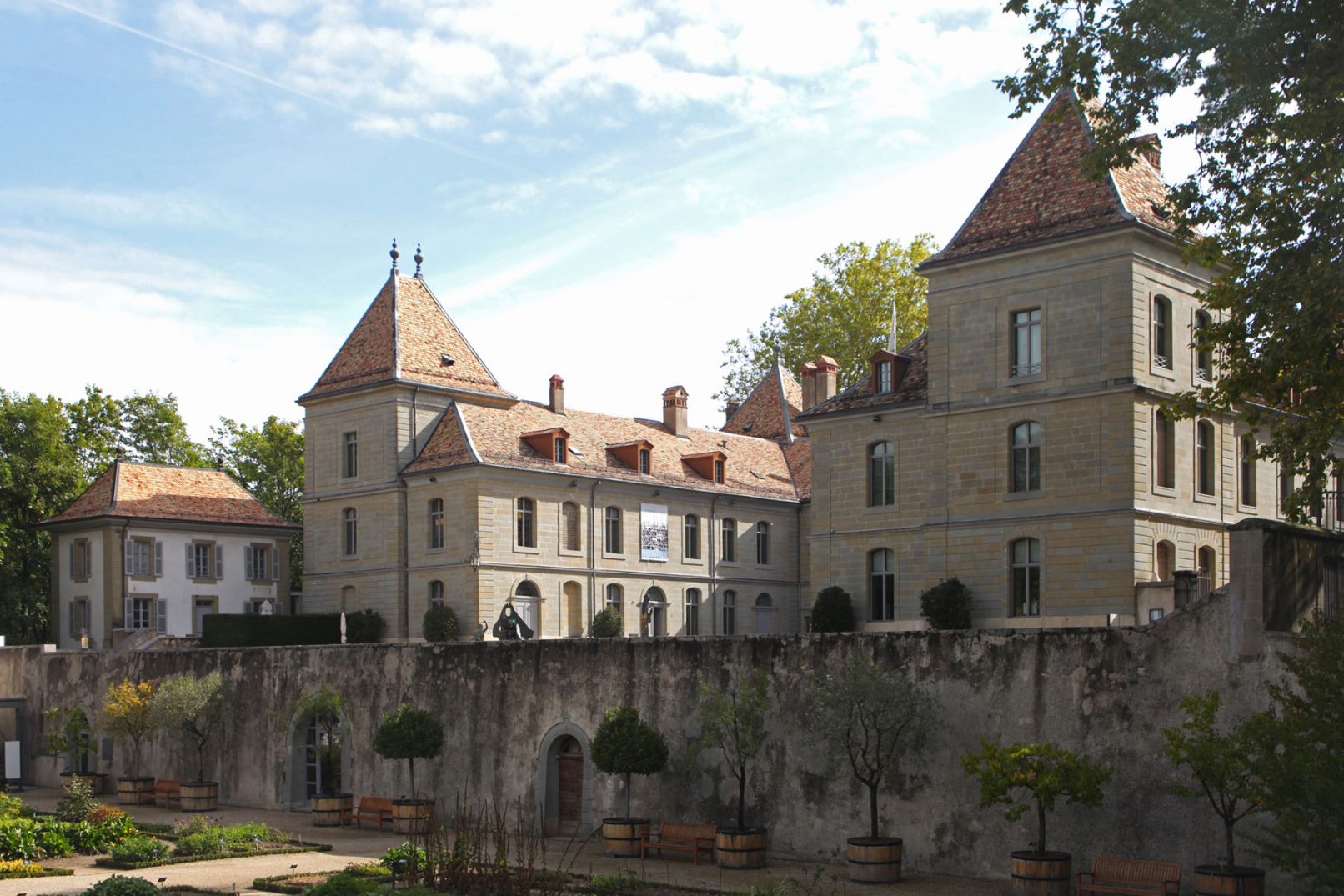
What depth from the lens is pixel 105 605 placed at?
2034 inches

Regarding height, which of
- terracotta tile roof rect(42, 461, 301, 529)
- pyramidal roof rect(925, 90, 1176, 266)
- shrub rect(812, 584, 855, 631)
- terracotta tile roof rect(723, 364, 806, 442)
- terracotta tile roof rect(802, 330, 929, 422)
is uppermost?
pyramidal roof rect(925, 90, 1176, 266)

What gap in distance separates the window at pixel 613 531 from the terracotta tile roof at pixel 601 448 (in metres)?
1.31

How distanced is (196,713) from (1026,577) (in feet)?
60.9

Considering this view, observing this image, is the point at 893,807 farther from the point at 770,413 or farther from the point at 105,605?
the point at 770,413

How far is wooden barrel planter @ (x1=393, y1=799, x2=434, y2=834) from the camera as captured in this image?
27.9m

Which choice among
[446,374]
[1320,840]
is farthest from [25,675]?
[1320,840]

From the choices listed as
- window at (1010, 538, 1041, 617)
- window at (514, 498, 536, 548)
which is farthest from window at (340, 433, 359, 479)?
window at (1010, 538, 1041, 617)

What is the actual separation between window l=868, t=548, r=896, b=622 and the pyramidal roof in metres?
8.05

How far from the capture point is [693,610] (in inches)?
2174

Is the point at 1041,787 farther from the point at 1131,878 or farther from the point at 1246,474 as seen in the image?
the point at 1246,474

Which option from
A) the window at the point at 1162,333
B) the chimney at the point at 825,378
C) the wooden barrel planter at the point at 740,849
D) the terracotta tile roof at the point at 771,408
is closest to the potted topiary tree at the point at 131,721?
the wooden barrel planter at the point at 740,849

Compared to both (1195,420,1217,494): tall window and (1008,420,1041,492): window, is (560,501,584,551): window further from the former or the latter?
(1195,420,1217,494): tall window

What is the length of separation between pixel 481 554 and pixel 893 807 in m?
27.5

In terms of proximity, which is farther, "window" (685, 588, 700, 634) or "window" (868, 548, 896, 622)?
"window" (685, 588, 700, 634)
